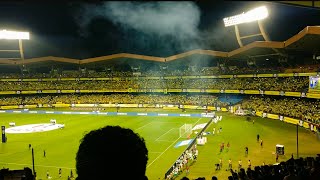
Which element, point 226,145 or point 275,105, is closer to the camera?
point 226,145

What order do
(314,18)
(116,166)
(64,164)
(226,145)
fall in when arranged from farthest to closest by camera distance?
(314,18) → (226,145) → (64,164) → (116,166)

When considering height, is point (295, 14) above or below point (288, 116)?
above

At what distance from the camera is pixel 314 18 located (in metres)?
60.8

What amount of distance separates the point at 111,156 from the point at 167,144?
118ft

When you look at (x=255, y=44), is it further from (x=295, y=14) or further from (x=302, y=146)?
(x=302, y=146)

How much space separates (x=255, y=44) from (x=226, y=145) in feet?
80.5

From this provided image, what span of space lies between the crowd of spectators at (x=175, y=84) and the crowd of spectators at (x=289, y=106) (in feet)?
7.40

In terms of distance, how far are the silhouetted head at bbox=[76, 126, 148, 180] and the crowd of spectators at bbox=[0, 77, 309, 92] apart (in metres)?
53.5

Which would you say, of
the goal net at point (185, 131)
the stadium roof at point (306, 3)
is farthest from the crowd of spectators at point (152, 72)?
the stadium roof at point (306, 3)

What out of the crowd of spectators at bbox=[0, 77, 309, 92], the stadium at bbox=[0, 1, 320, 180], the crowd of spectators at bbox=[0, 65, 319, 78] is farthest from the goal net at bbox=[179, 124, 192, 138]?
the crowd of spectators at bbox=[0, 65, 319, 78]

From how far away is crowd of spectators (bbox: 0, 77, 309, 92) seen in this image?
2333 inches

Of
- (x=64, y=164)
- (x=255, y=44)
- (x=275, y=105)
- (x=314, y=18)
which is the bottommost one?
(x=64, y=164)

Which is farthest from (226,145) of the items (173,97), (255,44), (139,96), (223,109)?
(139,96)

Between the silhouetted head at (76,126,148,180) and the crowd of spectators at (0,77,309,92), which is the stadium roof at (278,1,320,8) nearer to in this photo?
the silhouetted head at (76,126,148,180)
